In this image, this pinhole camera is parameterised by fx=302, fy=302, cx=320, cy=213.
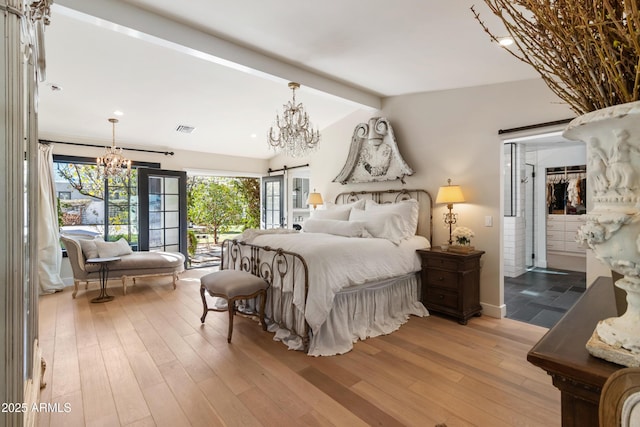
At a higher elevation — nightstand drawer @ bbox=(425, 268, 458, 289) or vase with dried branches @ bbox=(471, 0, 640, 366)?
vase with dried branches @ bbox=(471, 0, 640, 366)

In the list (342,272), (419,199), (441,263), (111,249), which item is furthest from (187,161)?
(441,263)

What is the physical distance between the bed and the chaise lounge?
4.52 feet

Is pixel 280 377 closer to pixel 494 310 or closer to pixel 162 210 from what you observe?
pixel 494 310

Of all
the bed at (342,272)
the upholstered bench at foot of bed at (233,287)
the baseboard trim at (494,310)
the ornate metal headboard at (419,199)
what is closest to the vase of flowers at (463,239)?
the bed at (342,272)

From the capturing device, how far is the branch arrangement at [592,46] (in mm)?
560

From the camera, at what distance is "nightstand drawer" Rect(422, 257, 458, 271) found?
11.3ft

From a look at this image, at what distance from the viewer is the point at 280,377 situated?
2320 millimetres

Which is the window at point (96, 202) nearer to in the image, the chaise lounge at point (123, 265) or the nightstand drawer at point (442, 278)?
the chaise lounge at point (123, 265)

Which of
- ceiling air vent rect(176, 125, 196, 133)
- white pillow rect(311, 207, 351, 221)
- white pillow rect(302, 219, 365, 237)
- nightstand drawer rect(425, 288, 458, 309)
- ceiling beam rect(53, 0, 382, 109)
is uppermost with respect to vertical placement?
ceiling beam rect(53, 0, 382, 109)

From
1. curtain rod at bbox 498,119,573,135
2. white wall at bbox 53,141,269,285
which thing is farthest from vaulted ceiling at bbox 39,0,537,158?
curtain rod at bbox 498,119,573,135

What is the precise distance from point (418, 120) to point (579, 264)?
499 cm

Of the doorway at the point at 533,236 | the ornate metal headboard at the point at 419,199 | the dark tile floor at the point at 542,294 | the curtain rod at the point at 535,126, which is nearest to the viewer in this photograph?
the curtain rod at the point at 535,126

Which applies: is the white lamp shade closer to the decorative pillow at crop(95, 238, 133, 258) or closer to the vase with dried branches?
the decorative pillow at crop(95, 238, 133, 258)

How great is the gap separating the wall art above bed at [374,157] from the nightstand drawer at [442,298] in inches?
65.1
